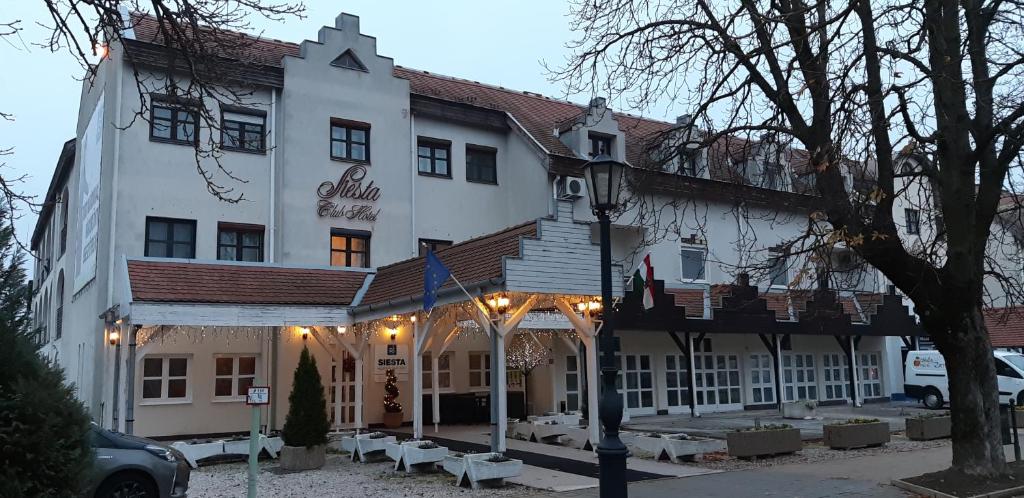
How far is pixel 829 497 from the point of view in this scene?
1152cm

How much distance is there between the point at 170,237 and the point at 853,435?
684 inches

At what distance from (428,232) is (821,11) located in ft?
53.3

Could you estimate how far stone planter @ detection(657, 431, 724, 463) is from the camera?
15.4m

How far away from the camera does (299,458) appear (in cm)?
1477

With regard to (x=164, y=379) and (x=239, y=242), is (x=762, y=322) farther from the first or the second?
(x=164, y=379)

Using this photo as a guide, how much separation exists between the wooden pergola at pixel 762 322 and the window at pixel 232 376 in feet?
33.8

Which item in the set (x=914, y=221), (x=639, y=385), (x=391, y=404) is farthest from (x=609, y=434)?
(x=914, y=221)

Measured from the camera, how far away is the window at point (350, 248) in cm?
2444

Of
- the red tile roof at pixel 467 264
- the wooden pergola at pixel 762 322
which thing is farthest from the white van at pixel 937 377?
the red tile roof at pixel 467 264

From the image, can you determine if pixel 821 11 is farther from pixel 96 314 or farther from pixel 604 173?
pixel 96 314

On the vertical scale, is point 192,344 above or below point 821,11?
below

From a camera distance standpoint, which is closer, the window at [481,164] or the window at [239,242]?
the window at [239,242]

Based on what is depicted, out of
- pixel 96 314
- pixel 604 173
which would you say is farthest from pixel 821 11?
pixel 96 314

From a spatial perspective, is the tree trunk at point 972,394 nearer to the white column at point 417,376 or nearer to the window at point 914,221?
the window at point 914,221
